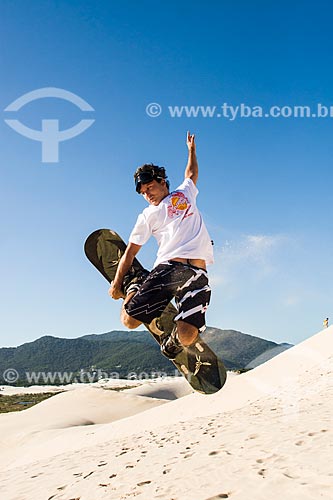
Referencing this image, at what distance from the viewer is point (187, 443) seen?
13.0 meters

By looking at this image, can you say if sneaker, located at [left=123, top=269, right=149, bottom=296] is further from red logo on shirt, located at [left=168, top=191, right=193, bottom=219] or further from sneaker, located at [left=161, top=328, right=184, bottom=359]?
red logo on shirt, located at [left=168, top=191, right=193, bottom=219]

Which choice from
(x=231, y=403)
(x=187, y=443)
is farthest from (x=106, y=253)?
(x=231, y=403)

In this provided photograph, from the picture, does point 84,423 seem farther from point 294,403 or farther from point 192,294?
point 192,294

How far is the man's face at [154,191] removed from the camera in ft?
19.7

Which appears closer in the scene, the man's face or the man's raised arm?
the man's face

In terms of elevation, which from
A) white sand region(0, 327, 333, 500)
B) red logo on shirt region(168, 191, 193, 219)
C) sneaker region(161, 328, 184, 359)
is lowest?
white sand region(0, 327, 333, 500)

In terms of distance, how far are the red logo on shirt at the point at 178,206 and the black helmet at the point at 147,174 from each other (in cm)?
30

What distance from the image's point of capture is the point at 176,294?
6.02 metres

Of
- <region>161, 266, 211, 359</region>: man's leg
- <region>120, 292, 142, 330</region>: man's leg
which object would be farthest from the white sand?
<region>120, 292, 142, 330</region>: man's leg

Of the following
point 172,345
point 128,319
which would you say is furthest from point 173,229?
point 172,345

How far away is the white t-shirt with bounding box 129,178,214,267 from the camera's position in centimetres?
592

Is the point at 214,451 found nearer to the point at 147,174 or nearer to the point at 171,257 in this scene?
the point at 171,257

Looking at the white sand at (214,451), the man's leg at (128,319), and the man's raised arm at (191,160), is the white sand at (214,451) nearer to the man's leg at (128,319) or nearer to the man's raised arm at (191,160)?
the man's leg at (128,319)

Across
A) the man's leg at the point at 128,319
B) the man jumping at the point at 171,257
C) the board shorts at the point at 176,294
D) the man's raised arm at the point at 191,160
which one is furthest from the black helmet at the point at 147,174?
the man's leg at the point at 128,319
